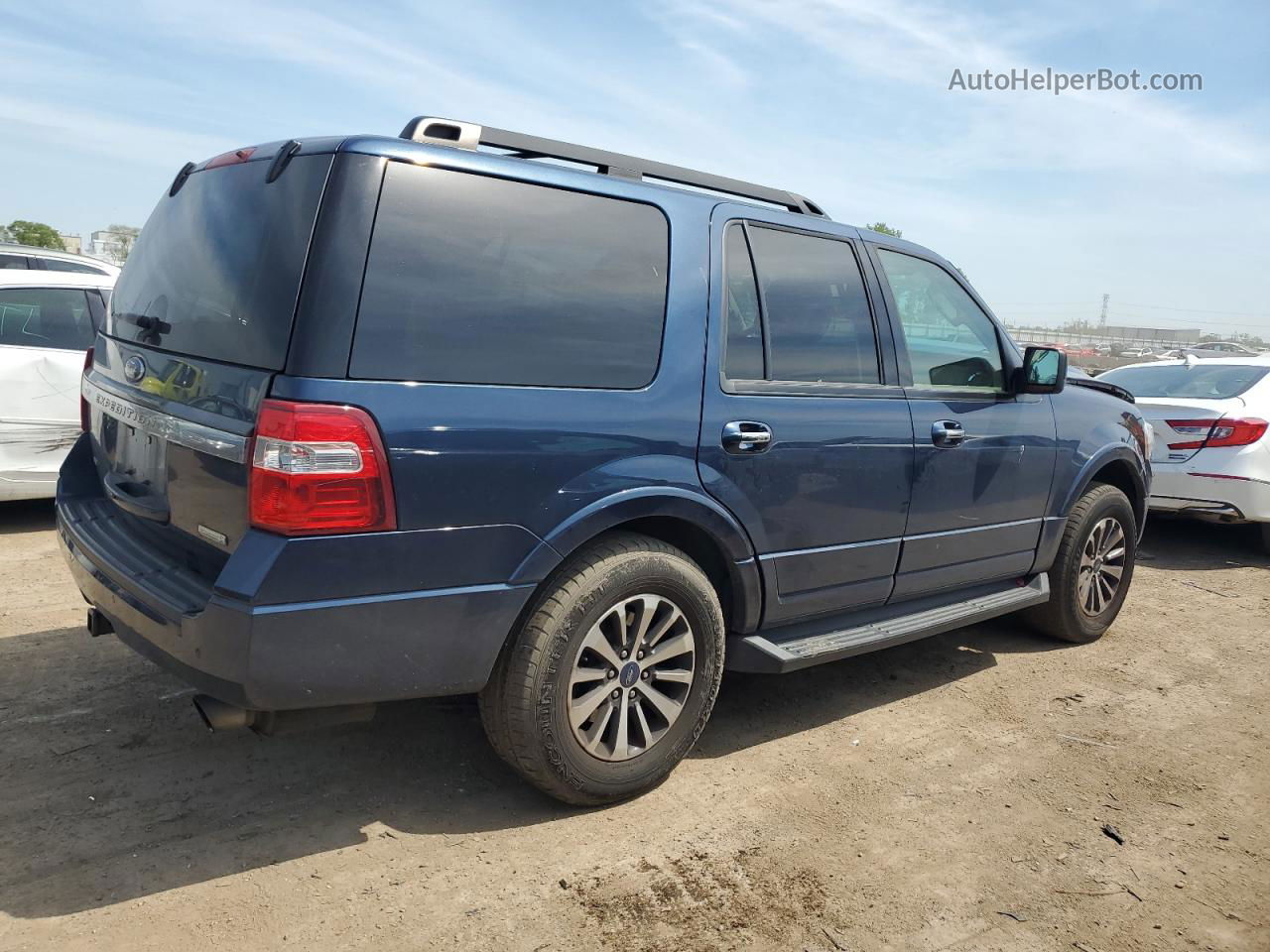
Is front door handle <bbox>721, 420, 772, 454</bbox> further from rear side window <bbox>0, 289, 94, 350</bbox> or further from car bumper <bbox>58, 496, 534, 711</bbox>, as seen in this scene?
rear side window <bbox>0, 289, 94, 350</bbox>

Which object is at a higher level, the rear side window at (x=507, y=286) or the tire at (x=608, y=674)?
the rear side window at (x=507, y=286)

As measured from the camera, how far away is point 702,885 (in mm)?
2760

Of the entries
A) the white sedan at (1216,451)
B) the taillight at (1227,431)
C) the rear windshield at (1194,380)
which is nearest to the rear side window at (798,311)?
the white sedan at (1216,451)

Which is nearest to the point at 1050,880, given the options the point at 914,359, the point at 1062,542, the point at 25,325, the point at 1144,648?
the point at 914,359

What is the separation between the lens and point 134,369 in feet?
10.2

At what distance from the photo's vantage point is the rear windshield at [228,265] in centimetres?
258

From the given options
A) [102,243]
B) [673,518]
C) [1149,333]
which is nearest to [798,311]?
[673,518]

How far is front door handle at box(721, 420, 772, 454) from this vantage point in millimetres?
3252

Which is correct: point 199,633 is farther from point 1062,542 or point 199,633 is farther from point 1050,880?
point 1062,542

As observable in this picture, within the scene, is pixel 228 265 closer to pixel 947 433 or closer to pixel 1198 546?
pixel 947 433

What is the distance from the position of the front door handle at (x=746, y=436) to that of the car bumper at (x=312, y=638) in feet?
2.87

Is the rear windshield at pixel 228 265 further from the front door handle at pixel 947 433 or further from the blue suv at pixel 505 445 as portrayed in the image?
the front door handle at pixel 947 433

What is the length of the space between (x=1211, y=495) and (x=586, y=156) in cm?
580

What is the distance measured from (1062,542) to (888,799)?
6.92 ft
